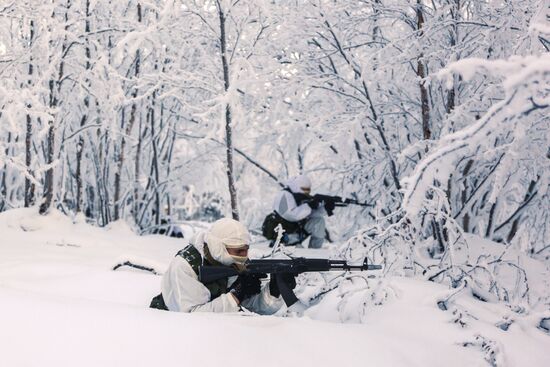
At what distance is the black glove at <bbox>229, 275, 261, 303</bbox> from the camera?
300 cm

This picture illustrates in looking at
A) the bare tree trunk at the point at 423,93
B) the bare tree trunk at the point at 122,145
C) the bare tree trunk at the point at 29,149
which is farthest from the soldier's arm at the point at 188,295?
the bare tree trunk at the point at 122,145

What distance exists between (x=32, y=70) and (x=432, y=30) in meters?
5.60

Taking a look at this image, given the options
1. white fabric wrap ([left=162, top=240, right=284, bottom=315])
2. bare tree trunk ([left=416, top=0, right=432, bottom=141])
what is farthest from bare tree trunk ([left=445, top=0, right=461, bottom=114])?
white fabric wrap ([left=162, top=240, right=284, bottom=315])

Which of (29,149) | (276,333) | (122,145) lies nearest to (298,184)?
(122,145)

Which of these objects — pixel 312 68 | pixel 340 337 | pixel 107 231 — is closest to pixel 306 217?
pixel 312 68

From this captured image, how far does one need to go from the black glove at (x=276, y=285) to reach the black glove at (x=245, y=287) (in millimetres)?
81

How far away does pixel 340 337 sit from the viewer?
7.39ft

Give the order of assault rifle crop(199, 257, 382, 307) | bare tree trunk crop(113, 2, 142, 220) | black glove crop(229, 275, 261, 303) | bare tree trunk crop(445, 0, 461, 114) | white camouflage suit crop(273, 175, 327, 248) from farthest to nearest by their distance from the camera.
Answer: bare tree trunk crop(113, 2, 142, 220) < white camouflage suit crop(273, 175, 327, 248) < bare tree trunk crop(445, 0, 461, 114) < black glove crop(229, 275, 261, 303) < assault rifle crop(199, 257, 382, 307)

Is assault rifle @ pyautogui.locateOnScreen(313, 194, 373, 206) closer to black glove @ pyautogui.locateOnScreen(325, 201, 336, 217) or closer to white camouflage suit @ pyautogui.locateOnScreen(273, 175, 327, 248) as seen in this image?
black glove @ pyautogui.locateOnScreen(325, 201, 336, 217)

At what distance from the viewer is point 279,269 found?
10.1 feet

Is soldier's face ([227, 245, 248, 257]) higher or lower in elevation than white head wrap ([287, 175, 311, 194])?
lower

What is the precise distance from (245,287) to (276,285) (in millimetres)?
187

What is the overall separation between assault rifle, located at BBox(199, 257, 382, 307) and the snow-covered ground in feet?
0.66

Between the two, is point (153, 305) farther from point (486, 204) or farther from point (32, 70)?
point (32, 70)
